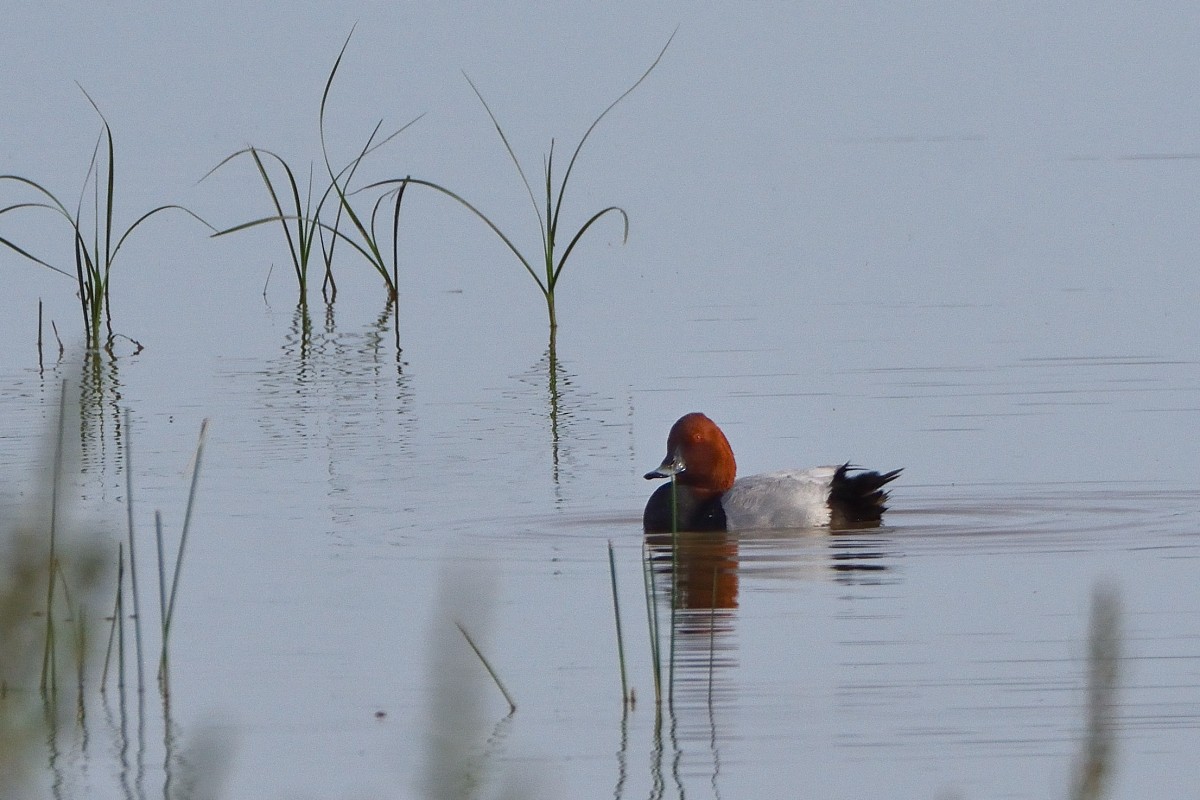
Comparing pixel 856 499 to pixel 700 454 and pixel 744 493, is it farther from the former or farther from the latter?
pixel 700 454

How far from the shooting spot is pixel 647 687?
224 inches

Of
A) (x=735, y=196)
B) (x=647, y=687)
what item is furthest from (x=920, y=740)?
(x=735, y=196)

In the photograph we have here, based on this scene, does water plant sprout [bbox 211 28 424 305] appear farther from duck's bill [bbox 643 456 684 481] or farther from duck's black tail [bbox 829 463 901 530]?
duck's black tail [bbox 829 463 901 530]

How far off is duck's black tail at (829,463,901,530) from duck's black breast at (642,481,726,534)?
20.5 inches

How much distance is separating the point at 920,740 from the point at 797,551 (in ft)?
10.1

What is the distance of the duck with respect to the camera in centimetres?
852

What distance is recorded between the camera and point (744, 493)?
878 cm

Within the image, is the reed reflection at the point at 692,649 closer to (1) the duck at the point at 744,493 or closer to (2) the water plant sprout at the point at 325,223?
(1) the duck at the point at 744,493

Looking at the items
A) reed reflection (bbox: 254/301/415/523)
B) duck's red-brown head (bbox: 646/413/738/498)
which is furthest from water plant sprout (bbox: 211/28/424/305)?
duck's red-brown head (bbox: 646/413/738/498)

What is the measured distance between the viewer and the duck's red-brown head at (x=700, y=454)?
8.93 metres

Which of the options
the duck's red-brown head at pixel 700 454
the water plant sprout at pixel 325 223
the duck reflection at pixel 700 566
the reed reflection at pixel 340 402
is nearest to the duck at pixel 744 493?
the duck's red-brown head at pixel 700 454

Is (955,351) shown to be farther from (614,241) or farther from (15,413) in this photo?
(614,241)

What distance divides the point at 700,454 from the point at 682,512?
368mm

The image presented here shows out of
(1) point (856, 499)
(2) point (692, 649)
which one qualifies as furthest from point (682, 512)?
(2) point (692, 649)
